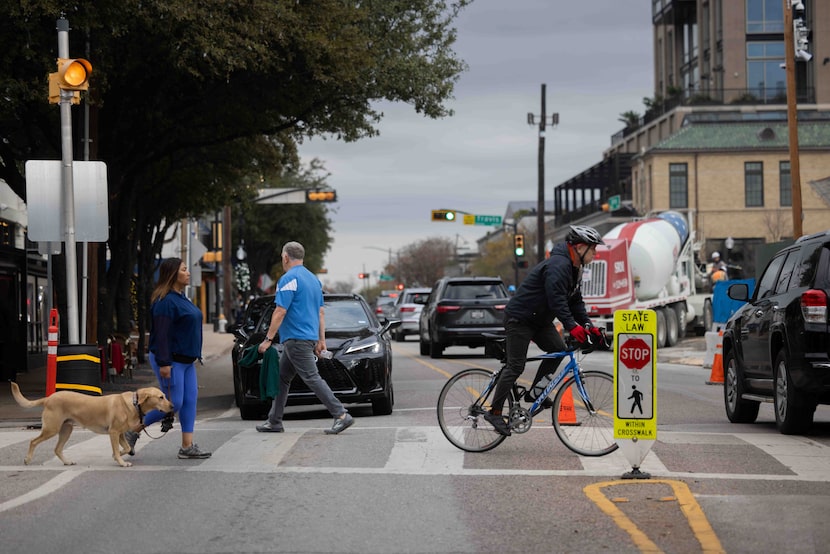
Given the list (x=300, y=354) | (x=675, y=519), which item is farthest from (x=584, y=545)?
(x=300, y=354)

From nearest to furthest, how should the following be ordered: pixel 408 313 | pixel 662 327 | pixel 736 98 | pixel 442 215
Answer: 1. pixel 662 327
2. pixel 408 313
3. pixel 442 215
4. pixel 736 98

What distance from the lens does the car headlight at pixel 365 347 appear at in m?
15.0

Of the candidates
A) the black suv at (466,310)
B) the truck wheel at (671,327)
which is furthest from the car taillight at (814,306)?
the truck wheel at (671,327)

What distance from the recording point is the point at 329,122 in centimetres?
2591

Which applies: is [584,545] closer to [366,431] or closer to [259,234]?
[366,431]

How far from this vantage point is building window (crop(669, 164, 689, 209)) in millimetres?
66500

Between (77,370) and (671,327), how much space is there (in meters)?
24.5

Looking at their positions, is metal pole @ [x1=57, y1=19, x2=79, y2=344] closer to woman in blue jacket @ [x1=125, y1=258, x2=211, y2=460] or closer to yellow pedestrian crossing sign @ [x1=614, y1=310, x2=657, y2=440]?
woman in blue jacket @ [x1=125, y1=258, x2=211, y2=460]

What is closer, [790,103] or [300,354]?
[300,354]

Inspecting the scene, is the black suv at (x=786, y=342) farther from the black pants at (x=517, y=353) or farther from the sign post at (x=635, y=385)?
the sign post at (x=635, y=385)

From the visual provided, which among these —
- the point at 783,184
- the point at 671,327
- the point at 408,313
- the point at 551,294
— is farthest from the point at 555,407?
the point at 783,184

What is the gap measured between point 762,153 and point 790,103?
130ft

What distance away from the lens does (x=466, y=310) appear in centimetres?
2848

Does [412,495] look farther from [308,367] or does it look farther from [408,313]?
[408,313]
